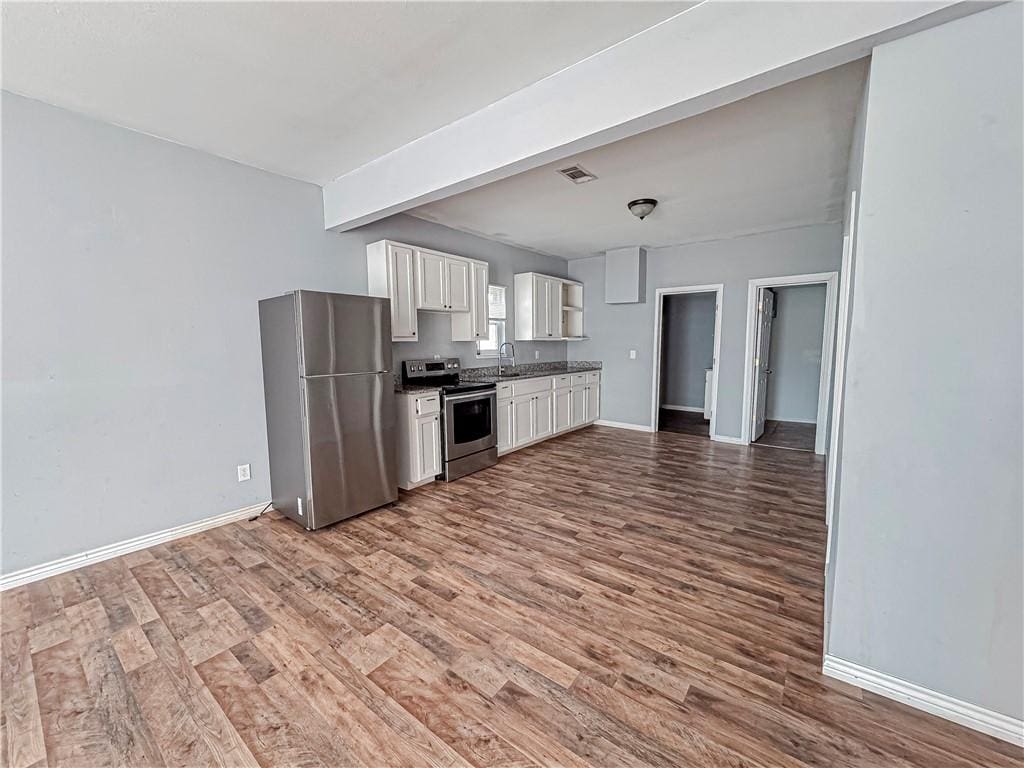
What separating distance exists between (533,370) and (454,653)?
14.6ft

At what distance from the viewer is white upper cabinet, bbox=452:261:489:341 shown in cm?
Answer: 465

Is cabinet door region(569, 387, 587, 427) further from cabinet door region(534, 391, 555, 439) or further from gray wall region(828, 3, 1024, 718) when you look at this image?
gray wall region(828, 3, 1024, 718)

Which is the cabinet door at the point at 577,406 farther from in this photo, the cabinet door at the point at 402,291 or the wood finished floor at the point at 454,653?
the wood finished floor at the point at 454,653

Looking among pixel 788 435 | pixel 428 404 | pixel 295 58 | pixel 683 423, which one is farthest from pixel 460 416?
pixel 788 435

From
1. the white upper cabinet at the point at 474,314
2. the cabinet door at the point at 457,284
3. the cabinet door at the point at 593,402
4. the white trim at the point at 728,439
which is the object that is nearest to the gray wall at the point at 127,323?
the cabinet door at the point at 457,284

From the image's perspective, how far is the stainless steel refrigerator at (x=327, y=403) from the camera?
9.45ft

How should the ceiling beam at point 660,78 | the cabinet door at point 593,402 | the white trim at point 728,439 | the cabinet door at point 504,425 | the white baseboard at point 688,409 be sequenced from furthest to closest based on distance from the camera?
1. the white baseboard at point 688,409
2. the cabinet door at point 593,402
3. the white trim at point 728,439
4. the cabinet door at point 504,425
5. the ceiling beam at point 660,78

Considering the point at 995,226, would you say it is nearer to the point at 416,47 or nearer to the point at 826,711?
the point at 826,711

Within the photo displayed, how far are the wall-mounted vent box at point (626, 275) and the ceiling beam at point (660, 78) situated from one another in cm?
371

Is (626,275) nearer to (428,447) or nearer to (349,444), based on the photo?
(428,447)

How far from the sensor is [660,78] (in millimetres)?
1797

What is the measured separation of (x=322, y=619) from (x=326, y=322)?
1888 millimetres

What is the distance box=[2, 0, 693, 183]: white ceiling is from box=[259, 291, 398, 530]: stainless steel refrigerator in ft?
3.71

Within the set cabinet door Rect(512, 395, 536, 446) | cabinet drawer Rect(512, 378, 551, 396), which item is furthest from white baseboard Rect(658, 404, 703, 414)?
cabinet door Rect(512, 395, 536, 446)
